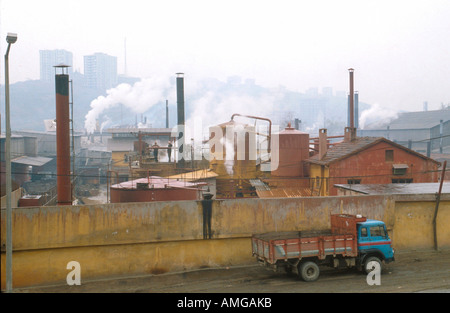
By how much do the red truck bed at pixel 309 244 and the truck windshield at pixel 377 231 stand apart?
0.50m

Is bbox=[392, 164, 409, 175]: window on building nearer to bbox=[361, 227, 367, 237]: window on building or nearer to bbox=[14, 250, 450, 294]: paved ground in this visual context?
bbox=[14, 250, 450, 294]: paved ground

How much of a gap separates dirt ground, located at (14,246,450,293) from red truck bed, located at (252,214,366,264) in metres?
0.83

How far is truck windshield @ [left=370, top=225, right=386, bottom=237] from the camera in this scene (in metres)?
14.6

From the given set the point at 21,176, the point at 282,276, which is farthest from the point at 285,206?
the point at 21,176

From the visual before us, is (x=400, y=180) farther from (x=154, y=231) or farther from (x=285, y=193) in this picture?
A: (x=154, y=231)

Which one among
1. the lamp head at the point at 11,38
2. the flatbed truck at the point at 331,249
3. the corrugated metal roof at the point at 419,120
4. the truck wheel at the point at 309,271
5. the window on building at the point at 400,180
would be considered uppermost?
the corrugated metal roof at the point at 419,120

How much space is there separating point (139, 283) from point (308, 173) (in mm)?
21833

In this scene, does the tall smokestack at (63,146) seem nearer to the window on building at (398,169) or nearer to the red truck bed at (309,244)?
the red truck bed at (309,244)

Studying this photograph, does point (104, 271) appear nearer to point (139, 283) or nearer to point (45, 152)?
point (139, 283)

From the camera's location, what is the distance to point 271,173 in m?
35.2

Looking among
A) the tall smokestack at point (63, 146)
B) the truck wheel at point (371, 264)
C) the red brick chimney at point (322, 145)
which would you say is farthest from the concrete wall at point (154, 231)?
the red brick chimney at point (322, 145)

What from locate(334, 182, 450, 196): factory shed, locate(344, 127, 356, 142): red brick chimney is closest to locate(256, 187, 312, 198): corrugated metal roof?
locate(344, 127, 356, 142): red brick chimney

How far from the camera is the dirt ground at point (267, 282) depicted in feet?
43.2

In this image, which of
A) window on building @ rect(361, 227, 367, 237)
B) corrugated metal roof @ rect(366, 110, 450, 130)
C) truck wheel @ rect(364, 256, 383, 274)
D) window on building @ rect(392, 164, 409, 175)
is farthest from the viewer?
corrugated metal roof @ rect(366, 110, 450, 130)
